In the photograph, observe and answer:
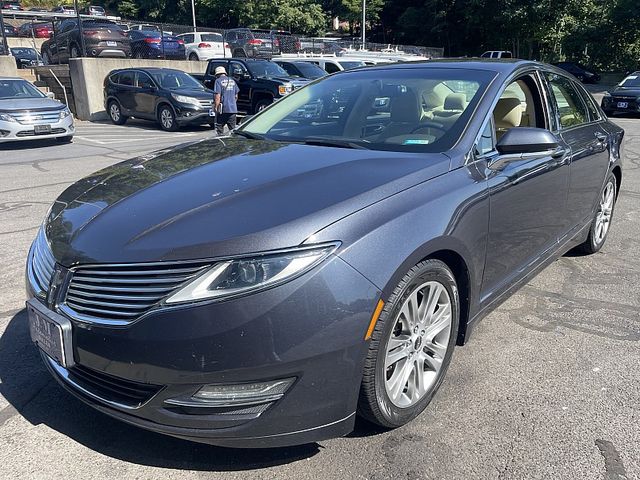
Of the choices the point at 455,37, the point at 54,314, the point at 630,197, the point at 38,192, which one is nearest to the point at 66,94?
the point at 38,192

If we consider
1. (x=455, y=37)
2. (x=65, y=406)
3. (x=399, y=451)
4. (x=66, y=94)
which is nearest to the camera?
(x=399, y=451)

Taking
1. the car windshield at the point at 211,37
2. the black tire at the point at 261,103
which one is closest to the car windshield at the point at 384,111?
the black tire at the point at 261,103

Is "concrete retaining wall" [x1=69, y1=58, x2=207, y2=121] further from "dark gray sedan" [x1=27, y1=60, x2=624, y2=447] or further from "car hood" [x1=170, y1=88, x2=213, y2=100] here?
"dark gray sedan" [x1=27, y1=60, x2=624, y2=447]

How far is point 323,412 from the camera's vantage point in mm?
2170

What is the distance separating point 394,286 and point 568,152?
2.28m

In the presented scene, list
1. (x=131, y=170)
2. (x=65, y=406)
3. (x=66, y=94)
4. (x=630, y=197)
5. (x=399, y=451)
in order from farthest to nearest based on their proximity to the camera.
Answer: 1. (x=66, y=94)
2. (x=630, y=197)
3. (x=131, y=170)
4. (x=65, y=406)
5. (x=399, y=451)

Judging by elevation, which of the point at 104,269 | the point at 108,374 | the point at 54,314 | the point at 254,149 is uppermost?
the point at 254,149

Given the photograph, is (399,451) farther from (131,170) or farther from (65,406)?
(131,170)

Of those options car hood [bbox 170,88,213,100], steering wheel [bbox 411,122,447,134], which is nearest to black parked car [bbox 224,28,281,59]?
car hood [bbox 170,88,213,100]

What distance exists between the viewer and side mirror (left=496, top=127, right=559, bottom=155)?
3.00 meters

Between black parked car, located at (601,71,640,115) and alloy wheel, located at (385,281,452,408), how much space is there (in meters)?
18.6

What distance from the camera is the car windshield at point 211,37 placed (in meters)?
26.4

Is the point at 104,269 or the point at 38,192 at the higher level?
the point at 104,269

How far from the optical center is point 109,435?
101 inches
